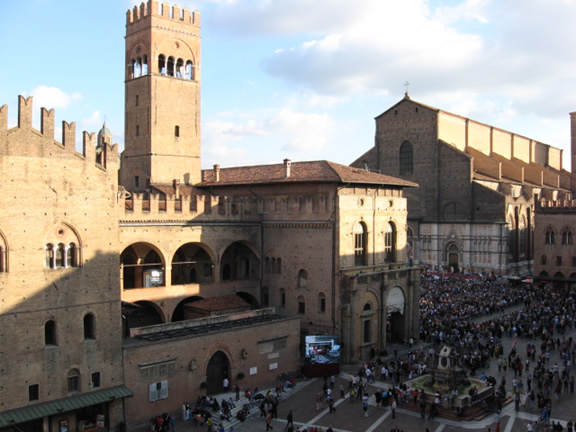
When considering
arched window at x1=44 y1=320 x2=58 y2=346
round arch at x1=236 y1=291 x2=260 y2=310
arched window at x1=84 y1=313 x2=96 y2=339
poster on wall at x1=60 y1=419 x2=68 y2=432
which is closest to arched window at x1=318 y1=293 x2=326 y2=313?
round arch at x1=236 y1=291 x2=260 y2=310

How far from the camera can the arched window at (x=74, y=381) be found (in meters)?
25.3

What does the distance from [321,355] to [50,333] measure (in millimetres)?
14835

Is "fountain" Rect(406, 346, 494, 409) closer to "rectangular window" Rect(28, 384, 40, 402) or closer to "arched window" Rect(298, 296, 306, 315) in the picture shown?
"arched window" Rect(298, 296, 306, 315)

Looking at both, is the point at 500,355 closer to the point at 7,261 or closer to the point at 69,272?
the point at 69,272

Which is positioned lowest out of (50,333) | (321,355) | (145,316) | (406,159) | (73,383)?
(321,355)

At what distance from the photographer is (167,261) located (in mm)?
33812

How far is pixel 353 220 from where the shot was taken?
36438mm

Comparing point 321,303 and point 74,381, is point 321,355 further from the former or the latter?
point 74,381

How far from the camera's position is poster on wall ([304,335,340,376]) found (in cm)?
3328

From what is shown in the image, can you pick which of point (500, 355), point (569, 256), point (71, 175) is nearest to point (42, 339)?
point (71, 175)

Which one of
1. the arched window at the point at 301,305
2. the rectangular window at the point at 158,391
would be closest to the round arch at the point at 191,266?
the arched window at the point at 301,305

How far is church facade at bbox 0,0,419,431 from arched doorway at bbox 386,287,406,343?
111mm

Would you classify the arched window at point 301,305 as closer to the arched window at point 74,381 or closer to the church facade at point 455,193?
the arched window at point 74,381

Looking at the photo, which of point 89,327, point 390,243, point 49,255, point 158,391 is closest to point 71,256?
point 49,255
